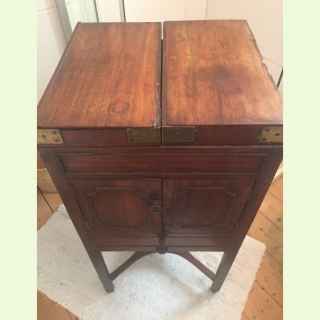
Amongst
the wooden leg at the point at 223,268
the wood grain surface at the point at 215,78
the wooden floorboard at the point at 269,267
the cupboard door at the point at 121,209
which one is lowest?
the wooden floorboard at the point at 269,267

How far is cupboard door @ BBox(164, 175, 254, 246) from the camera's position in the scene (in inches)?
25.1

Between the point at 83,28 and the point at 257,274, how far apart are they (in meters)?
1.18

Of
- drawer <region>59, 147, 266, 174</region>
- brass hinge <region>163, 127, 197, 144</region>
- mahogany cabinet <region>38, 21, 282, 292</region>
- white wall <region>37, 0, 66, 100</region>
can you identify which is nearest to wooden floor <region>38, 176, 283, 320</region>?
mahogany cabinet <region>38, 21, 282, 292</region>

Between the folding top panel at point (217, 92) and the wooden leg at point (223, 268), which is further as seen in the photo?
the wooden leg at point (223, 268)

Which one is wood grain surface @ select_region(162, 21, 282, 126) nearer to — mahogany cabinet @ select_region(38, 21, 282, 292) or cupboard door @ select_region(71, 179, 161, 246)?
mahogany cabinet @ select_region(38, 21, 282, 292)

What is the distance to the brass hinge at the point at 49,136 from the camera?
1.69 ft

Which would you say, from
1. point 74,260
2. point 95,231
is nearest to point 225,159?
point 95,231

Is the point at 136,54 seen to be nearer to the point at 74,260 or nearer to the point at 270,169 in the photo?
the point at 270,169

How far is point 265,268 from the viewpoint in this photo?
123 centimetres

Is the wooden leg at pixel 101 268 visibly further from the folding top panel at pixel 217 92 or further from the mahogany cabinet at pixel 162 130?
the folding top panel at pixel 217 92

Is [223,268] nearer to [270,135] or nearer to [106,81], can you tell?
[270,135]

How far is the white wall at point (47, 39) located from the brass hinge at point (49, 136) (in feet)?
2.30

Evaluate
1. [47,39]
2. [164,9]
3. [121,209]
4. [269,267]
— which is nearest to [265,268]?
[269,267]

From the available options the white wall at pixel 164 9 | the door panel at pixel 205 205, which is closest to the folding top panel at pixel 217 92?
the door panel at pixel 205 205
